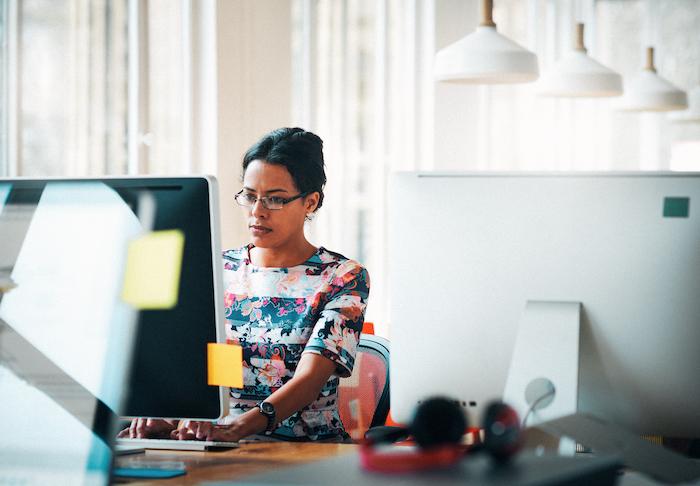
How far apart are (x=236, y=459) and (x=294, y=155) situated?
0.91m

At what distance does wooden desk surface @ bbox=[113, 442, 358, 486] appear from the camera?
167 centimetres

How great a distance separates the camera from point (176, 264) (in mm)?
1680

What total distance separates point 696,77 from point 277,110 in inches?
186

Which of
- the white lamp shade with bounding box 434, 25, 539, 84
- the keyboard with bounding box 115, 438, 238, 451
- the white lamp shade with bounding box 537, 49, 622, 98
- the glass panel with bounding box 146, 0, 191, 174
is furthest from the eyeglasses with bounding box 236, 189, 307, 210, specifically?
the white lamp shade with bounding box 537, 49, 622, 98

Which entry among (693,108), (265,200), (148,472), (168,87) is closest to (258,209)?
(265,200)

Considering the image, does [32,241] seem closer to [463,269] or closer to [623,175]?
[463,269]

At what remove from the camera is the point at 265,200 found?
244 cm

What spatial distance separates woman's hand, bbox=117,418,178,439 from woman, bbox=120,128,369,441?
0.77 feet

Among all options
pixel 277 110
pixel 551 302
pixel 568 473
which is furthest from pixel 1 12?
pixel 568 473

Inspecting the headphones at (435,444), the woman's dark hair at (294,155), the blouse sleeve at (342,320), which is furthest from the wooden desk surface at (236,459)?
the woman's dark hair at (294,155)

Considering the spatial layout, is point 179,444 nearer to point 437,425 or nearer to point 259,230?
point 259,230

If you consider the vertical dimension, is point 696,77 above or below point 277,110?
above

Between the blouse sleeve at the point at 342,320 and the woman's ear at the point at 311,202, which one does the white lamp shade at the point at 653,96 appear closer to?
the woman's ear at the point at 311,202

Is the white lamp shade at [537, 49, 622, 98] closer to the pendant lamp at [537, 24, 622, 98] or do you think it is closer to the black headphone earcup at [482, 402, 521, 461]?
the pendant lamp at [537, 24, 622, 98]
